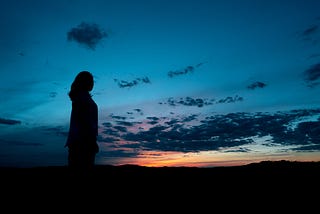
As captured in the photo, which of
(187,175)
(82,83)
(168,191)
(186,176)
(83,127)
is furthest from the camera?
(187,175)

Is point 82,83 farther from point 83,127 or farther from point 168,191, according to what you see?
point 168,191

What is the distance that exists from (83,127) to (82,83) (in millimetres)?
840

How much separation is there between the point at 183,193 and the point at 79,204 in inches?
119

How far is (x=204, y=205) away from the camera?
6.16m

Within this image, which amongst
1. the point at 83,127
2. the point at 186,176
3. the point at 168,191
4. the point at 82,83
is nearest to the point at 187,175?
the point at 186,176

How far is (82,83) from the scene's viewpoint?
17.3ft

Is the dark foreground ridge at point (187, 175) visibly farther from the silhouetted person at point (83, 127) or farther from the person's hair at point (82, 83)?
the person's hair at point (82, 83)

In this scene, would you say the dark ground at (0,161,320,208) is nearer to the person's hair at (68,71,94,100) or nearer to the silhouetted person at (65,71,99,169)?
the silhouetted person at (65,71,99,169)

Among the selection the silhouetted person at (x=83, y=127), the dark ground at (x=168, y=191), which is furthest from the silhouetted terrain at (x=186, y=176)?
the silhouetted person at (x=83, y=127)

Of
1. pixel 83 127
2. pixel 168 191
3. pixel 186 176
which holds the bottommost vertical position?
pixel 168 191

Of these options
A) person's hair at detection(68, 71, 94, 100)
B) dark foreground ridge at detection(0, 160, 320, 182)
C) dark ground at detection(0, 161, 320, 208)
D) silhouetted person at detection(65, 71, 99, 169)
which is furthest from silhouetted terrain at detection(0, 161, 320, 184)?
person's hair at detection(68, 71, 94, 100)

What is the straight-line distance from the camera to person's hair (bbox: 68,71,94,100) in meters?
5.27

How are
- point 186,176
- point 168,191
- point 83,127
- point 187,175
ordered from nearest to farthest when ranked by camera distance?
point 83,127 < point 168,191 < point 186,176 < point 187,175

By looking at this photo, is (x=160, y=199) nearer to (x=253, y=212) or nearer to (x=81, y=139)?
(x=253, y=212)
